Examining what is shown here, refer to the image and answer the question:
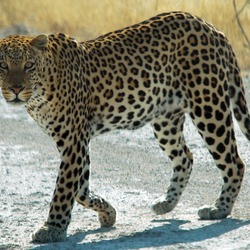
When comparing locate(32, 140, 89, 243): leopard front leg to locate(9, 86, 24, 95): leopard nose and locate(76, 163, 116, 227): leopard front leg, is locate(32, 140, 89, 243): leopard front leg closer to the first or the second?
locate(76, 163, 116, 227): leopard front leg

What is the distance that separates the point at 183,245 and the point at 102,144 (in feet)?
14.9

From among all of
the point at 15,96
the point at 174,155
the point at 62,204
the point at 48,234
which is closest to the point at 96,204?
the point at 62,204

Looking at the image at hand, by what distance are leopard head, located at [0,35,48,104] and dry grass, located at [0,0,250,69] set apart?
1024 cm

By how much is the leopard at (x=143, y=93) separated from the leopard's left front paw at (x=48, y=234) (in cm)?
5

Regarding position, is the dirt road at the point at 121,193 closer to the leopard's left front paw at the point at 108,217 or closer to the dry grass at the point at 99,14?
the leopard's left front paw at the point at 108,217

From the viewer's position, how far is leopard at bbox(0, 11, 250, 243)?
990 cm

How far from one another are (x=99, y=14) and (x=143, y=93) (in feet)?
34.4

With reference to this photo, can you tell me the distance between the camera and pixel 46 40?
9820 mm

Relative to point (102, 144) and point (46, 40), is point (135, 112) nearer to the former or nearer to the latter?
point (46, 40)

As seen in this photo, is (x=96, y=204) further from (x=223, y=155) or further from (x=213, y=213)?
(x=223, y=155)

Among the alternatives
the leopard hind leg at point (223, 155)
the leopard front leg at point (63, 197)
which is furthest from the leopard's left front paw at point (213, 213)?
the leopard front leg at point (63, 197)

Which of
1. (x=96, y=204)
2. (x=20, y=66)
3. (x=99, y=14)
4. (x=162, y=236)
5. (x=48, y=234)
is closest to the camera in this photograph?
(x=20, y=66)

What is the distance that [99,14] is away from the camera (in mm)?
20828

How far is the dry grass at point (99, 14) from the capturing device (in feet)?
66.4
